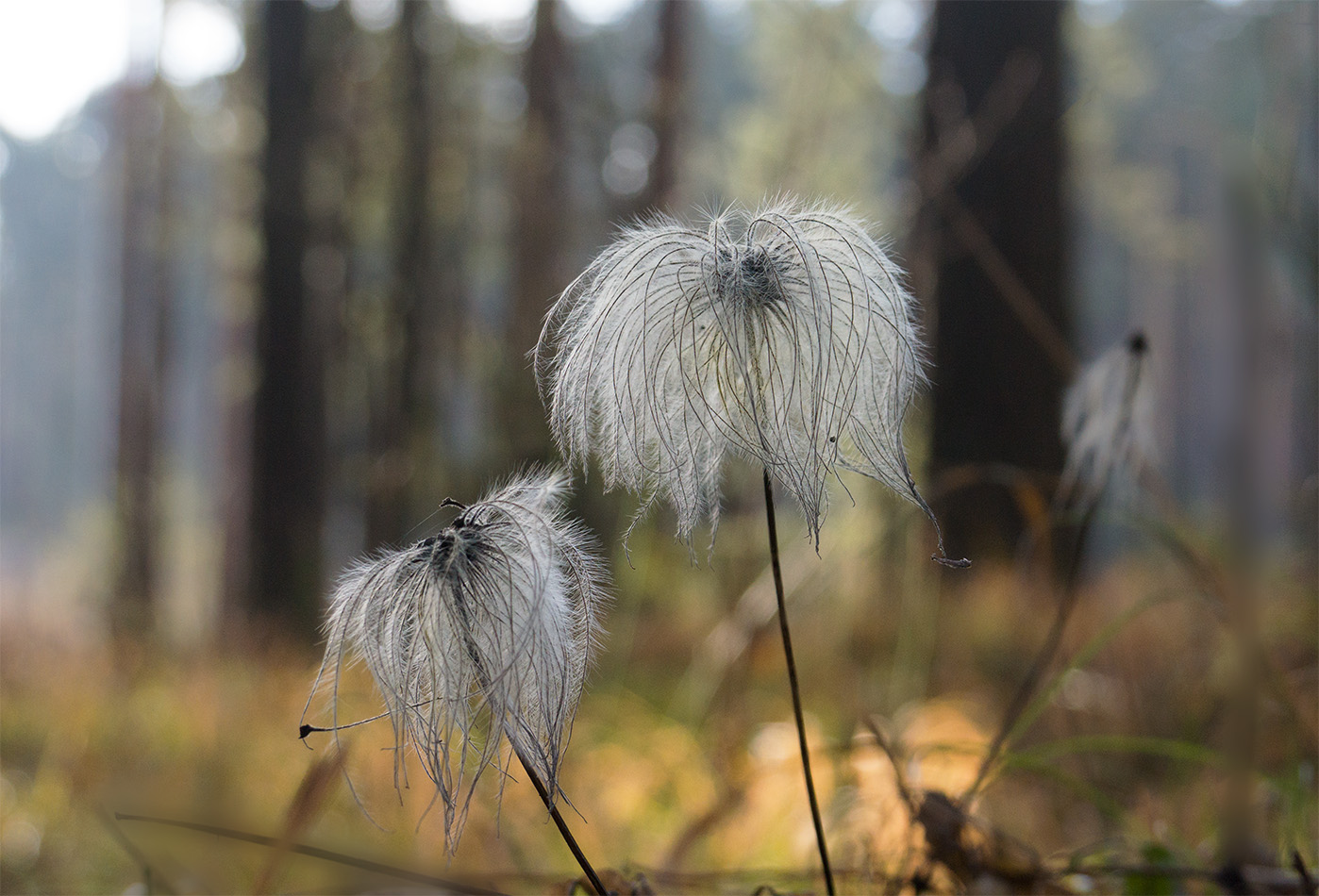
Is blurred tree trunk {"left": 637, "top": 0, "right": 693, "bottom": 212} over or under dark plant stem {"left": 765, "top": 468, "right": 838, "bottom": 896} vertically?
over

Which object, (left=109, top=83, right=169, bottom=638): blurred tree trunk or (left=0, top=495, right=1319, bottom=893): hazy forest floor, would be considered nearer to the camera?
(left=0, top=495, right=1319, bottom=893): hazy forest floor

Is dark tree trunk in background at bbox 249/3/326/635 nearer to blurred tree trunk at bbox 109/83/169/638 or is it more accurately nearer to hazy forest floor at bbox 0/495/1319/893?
hazy forest floor at bbox 0/495/1319/893

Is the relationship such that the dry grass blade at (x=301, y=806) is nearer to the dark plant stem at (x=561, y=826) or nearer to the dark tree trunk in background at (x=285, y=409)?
the dark plant stem at (x=561, y=826)

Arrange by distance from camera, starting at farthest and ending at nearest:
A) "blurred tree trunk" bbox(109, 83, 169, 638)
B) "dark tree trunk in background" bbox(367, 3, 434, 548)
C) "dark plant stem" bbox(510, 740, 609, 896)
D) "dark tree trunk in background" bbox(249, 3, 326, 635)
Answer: "blurred tree trunk" bbox(109, 83, 169, 638)
"dark tree trunk in background" bbox(367, 3, 434, 548)
"dark tree trunk in background" bbox(249, 3, 326, 635)
"dark plant stem" bbox(510, 740, 609, 896)

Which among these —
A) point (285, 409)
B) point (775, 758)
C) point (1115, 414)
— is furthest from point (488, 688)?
point (285, 409)

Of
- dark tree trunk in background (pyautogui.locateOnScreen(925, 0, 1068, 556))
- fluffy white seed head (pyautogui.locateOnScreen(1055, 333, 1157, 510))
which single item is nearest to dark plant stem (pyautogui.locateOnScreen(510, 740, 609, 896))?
fluffy white seed head (pyautogui.locateOnScreen(1055, 333, 1157, 510))
